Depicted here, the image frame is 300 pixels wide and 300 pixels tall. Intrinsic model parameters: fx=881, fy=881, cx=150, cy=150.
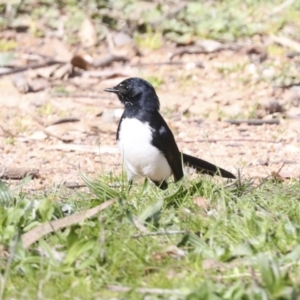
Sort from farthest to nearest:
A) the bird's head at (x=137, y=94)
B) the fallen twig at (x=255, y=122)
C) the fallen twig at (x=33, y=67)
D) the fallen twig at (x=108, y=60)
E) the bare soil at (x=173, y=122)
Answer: the fallen twig at (x=108, y=60), the fallen twig at (x=33, y=67), the fallen twig at (x=255, y=122), the bare soil at (x=173, y=122), the bird's head at (x=137, y=94)

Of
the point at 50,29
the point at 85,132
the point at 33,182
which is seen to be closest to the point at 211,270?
the point at 33,182

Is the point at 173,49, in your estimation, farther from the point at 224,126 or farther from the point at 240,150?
the point at 240,150

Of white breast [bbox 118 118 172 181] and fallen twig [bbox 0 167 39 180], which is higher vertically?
white breast [bbox 118 118 172 181]

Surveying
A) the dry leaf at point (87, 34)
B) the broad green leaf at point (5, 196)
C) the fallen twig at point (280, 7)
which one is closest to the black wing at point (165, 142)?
the broad green leaf at point (5, 196)

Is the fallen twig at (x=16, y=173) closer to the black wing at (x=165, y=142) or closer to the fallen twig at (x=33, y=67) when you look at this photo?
the black wing at (x=165, y=142)

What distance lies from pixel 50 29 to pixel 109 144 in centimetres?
342

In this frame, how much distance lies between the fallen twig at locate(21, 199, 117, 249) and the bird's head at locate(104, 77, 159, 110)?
2188 mm

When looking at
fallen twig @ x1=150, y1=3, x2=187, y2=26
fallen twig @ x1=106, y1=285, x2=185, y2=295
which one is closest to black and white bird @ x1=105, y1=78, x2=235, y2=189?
fallen twig @ x1=106, y1=285, x2=185, y2=295

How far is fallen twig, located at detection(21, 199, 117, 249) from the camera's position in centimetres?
461

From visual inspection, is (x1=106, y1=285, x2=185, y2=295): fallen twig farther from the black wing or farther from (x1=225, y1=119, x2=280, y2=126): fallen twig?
(x1=225, y1=119, x2=280, y2=126): fallen twig

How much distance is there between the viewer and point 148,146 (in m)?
6.75

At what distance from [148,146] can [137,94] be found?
507 mm

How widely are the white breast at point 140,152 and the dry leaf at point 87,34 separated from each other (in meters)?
4.02

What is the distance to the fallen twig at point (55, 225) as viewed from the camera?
4613mm
